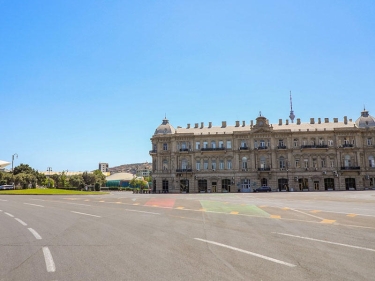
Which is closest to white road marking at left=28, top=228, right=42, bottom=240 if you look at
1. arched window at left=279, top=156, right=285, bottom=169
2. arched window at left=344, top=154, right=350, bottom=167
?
arched window at left=279, top=156, right=285, bottom=169

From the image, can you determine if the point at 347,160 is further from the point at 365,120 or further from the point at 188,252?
the point at 188,252

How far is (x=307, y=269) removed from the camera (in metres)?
7.22

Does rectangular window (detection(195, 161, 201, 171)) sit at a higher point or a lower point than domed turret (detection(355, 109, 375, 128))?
lower

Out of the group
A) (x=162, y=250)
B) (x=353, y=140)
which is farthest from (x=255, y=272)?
(x=353, y=140)

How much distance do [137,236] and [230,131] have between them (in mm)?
76285

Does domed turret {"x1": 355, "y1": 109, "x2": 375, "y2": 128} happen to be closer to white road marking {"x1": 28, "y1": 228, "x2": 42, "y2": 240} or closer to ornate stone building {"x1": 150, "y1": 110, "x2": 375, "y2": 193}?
ornate stone building {"x1": 150, "y1": 110, "x2": 375, "y2": 193}

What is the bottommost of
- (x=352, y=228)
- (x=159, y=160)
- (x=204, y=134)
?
(x=352, y=228)

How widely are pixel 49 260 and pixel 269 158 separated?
3042 inches

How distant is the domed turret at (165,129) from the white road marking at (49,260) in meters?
77.8

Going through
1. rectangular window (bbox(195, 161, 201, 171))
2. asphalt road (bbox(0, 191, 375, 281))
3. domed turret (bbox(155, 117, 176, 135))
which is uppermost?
domed turret (bbox(155, 117, 176, 135))

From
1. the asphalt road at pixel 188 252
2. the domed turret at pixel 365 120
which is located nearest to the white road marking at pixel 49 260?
the asphalt road at pixel 188 252

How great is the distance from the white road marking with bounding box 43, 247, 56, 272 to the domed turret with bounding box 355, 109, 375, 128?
87128mm

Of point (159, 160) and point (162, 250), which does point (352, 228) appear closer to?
point (162, 250)

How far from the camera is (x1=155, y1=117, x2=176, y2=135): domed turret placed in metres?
87.1
